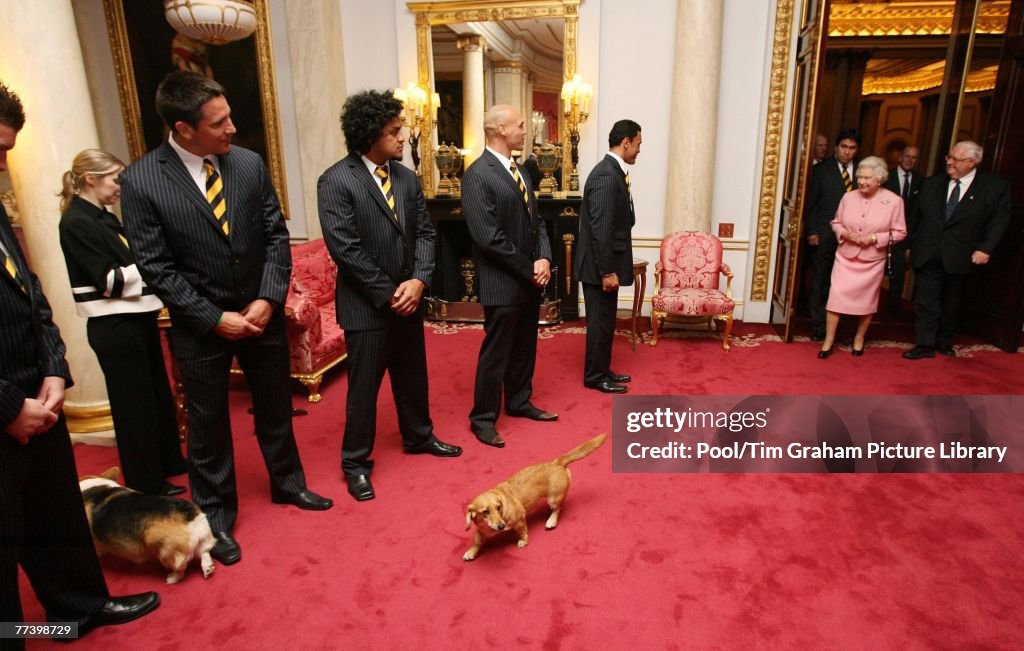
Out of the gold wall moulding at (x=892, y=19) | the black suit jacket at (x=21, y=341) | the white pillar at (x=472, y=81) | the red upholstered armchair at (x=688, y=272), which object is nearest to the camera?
the black suit jacket at (x=21, y=341)

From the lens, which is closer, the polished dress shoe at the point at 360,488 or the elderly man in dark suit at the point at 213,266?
the elderly man in dark suit at the point at 213,266

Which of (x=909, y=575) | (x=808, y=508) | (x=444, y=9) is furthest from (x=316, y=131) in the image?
(x=909, y=575)

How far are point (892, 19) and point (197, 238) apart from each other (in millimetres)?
9032

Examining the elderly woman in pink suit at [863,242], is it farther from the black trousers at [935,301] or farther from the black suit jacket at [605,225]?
the black suit jacket at [605,225]

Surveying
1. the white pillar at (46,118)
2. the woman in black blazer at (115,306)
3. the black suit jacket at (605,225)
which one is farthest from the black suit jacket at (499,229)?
the white pillar at (46,118)

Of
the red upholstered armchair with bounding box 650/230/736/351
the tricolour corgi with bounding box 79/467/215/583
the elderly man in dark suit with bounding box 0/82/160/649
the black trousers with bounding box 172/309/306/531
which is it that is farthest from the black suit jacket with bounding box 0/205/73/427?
the red upholstered armchair with bounding box 650/230/736/351

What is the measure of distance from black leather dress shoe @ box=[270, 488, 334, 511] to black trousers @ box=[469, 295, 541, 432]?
39.0 inches

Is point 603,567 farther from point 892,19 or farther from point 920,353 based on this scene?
point 892,19

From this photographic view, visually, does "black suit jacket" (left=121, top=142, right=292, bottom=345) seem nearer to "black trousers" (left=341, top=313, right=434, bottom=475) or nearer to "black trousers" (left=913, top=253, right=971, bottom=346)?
"black trousers" (left=341, top=313, right=434, bottom=475)

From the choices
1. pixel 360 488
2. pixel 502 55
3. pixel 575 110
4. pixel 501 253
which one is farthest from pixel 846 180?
pixel 360 488

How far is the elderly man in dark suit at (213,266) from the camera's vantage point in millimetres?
2217

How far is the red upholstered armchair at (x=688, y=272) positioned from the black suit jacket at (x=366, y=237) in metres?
2.81

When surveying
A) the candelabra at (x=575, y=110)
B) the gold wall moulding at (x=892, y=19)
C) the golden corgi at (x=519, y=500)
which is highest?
the gold wall moulding at (x=892, y=19)

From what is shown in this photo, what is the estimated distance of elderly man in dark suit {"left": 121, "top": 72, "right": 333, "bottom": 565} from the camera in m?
A: 2.22
